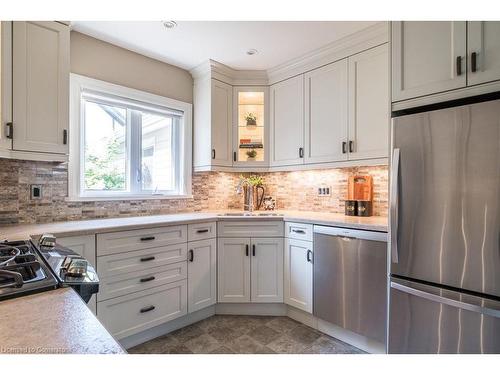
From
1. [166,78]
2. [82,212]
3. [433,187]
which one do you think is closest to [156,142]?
[166,78]

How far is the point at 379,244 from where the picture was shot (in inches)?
74.9

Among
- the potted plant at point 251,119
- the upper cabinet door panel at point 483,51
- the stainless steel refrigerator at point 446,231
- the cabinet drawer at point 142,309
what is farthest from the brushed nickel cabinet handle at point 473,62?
the cabinet drawer at point 142,309

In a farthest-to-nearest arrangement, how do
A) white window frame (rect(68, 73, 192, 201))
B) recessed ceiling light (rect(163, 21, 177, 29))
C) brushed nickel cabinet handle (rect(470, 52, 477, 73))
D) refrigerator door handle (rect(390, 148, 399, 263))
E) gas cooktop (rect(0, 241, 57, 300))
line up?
white window frame (rect(68, 73, 192, 201))
recessed ceiling light (rect(163, 21, 177, 29))
refrigerator door handle (rect(390, 148, 399, 263))
brushed nickel cabinet handle (rect(470, 52, 477, 73))
gas cooktop (rect(0, 241, 57, 300))

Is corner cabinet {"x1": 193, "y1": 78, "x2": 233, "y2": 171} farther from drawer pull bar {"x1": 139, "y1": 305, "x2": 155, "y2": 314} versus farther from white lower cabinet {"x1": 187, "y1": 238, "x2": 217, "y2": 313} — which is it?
drawer pull bar {"x1": 139, "y1": 305, "x2": 155, "y2": 314}

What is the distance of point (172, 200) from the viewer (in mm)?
2971

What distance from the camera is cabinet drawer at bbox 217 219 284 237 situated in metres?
2.57

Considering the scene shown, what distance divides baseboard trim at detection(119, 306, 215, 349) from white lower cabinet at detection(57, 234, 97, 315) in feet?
1.51

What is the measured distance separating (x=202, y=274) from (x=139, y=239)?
0.69 meters

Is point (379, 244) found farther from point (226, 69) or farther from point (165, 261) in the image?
point (226, 69)

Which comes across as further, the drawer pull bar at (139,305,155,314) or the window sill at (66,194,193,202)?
the window sill at (66,194,193,202)

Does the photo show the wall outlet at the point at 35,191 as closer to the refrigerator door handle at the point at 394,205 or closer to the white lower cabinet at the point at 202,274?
the white lower cabinet at the point at 202,274

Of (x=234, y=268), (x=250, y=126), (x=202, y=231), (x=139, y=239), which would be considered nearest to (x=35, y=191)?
(x=139, y=239)

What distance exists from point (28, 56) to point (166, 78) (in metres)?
1.31

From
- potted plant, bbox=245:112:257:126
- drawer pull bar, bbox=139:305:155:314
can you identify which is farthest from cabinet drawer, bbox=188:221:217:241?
potted plant, bbox=245:112:257:126
